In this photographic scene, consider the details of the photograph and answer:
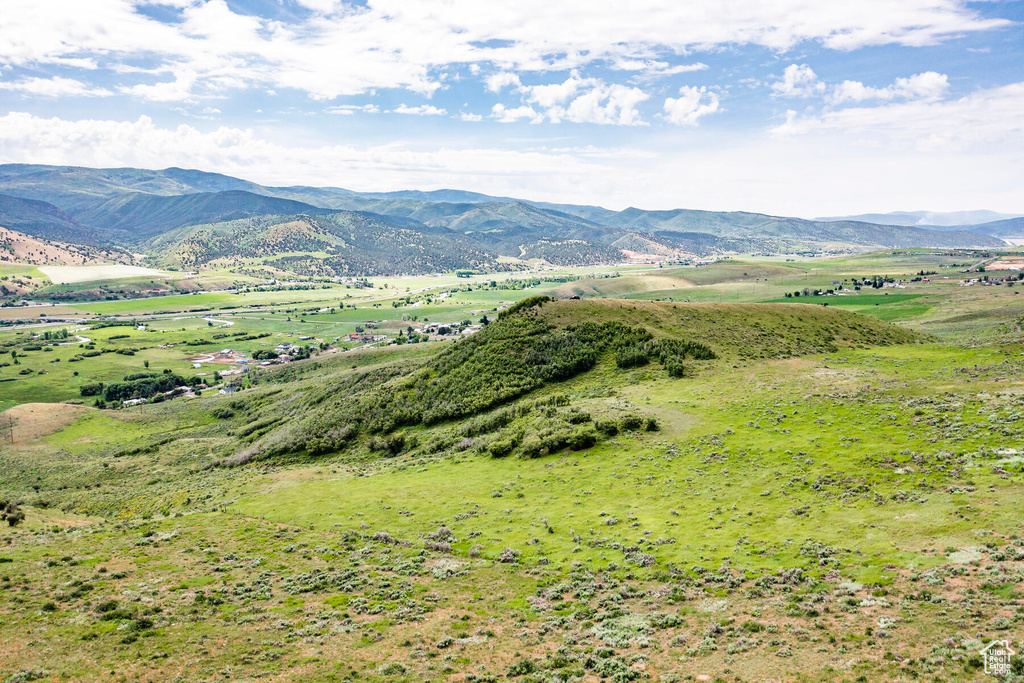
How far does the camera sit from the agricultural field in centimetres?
2247

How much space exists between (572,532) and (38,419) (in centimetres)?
13340

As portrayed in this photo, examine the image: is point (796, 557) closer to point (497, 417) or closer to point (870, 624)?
point (870, 624)

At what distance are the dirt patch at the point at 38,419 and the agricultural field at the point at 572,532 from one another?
33.0 m

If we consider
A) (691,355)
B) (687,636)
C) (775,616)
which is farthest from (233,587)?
(691,355)

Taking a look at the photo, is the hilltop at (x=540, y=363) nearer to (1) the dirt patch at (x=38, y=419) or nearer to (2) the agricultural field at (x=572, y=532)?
(2) the agricultural field at (x=572, y=532)

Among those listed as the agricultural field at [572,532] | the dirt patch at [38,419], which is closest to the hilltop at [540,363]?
the agricultural field at [572,532]

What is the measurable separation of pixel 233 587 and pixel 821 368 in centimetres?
7297

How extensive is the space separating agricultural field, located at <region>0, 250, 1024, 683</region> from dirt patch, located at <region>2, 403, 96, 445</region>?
108 feet

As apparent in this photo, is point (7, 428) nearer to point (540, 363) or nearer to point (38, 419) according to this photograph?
point (38, 419)

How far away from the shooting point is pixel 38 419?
388 feet

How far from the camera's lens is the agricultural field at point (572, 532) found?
22.5m

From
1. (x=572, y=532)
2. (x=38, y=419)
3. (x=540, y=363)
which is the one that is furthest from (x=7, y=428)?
(x=572, y=532)

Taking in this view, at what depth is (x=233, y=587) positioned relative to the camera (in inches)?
1246

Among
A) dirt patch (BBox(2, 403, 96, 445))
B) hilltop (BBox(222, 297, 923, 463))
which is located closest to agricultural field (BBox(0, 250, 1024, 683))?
hilltop (BBox(222, 297, 923, 463))
